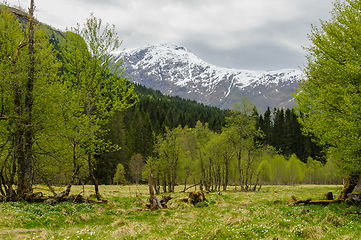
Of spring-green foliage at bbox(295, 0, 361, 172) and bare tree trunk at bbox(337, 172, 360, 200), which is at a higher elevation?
spring-green foliage at bbox(295, 0, 361, 172)

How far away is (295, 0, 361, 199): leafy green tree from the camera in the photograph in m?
14.0

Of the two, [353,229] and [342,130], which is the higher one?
[342,130]

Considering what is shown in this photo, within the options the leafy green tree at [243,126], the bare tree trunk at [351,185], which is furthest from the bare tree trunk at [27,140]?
the leafy green tree at [243,126]

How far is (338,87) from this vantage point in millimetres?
15344

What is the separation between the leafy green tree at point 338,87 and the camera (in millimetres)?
14008

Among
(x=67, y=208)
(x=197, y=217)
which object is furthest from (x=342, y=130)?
(x=67, y=208)

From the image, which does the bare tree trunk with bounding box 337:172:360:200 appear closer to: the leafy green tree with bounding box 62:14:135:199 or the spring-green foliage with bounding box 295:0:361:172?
the spring-green foliage with bounding box 295:0:361:172

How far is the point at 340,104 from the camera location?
15016 mm

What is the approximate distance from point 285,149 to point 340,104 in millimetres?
112702

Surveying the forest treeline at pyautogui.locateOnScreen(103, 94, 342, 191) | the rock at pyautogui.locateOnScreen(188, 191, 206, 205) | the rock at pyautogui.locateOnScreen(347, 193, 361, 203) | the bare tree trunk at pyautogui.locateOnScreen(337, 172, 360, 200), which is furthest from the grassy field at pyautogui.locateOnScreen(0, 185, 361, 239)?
the forest treeline at pyautogui.locateOnScreen(103, 94, 342, 191)

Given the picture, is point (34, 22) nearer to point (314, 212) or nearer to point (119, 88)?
point (119, 88)

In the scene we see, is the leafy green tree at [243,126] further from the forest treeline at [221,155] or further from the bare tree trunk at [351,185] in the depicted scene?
the bare tree trunk at [351,185]

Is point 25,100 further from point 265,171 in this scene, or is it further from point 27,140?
point 265,171

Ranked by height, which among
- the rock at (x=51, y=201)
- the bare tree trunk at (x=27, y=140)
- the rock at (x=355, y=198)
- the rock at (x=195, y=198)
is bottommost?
the rock at (x=195, y=198)
